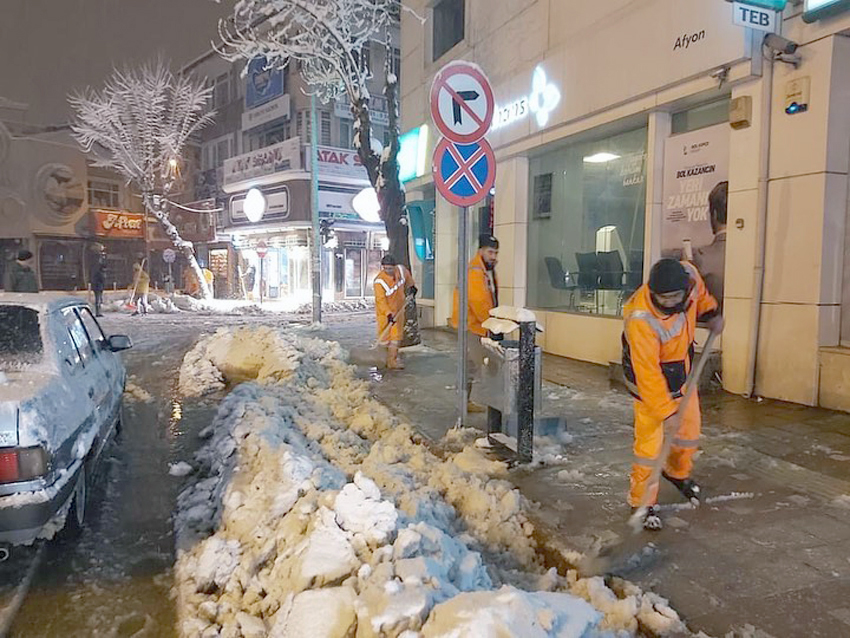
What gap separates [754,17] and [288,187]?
24139mm

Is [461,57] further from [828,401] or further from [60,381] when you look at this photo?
[60,381]

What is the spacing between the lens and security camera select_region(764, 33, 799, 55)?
598 centimetres

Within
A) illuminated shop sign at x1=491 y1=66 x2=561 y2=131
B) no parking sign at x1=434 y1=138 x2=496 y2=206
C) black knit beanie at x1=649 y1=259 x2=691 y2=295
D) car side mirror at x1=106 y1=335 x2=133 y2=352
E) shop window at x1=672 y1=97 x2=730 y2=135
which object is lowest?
car side mirror at x1=106 y1=335 x2=133 y2=352

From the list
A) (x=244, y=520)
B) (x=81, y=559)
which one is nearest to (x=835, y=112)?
(x=244, y=520)

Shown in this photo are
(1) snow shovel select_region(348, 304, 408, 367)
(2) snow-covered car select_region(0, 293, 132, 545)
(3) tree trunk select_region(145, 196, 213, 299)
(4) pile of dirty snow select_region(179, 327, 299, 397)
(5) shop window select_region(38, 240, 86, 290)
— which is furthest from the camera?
(5) shop window select_region(38, 240, 86, 290)

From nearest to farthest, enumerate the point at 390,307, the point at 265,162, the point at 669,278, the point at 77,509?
1. the point at 669,278
2. the point at 77,509
3. the point at 390,307
4. the point at 265,162

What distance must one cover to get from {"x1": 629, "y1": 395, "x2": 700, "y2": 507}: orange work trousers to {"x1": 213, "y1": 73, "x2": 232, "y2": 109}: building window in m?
35.1

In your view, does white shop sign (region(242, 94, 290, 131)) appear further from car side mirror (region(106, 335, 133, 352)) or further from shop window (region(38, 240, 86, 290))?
car side mirror (region(106, 335, 133, 352))

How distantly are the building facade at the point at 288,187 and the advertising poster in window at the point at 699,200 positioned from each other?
64.2 feet

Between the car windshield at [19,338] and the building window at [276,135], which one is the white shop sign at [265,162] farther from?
the car windshield at [19,338]

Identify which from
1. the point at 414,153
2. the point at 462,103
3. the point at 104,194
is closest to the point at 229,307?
the point at 414,153

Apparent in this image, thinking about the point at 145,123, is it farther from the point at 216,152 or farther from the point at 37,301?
the point at 37,301

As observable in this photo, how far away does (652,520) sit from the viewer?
11.5 ft

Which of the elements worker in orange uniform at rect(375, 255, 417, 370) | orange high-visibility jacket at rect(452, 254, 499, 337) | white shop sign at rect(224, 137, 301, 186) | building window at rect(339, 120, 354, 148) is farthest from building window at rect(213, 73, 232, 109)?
orange high-visibility jacket at rect(452, 254, 499, 337)
